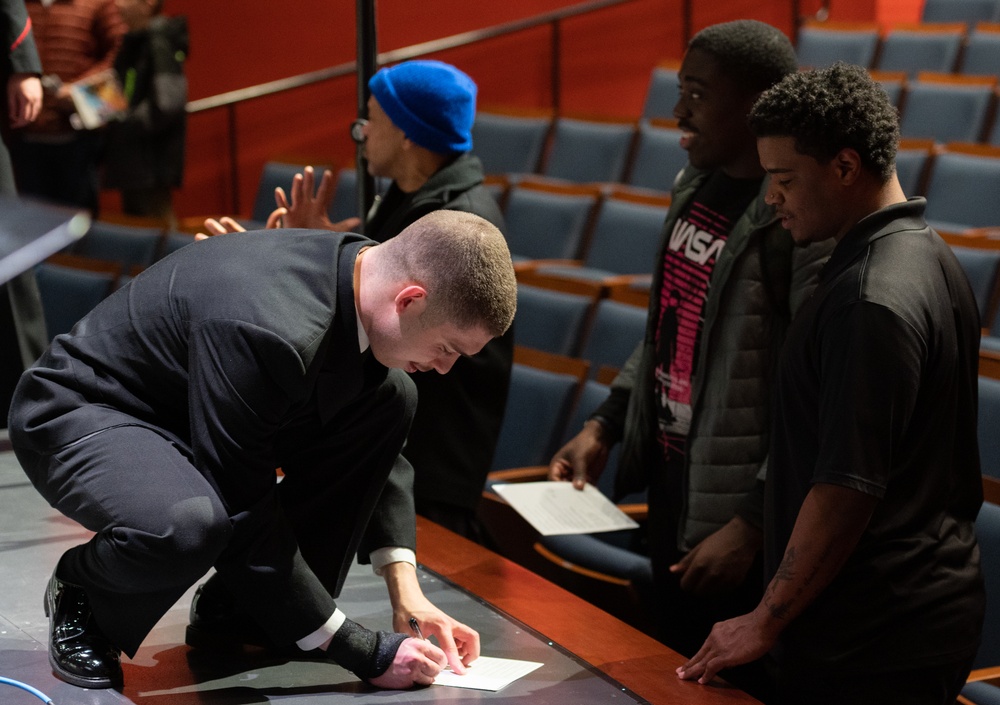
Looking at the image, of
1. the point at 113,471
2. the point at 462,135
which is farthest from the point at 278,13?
the point at 113,471

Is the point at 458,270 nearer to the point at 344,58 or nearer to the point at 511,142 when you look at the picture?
the point at 511,142

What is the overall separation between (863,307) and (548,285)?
2.08 m

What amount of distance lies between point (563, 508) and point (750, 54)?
890 millimetres

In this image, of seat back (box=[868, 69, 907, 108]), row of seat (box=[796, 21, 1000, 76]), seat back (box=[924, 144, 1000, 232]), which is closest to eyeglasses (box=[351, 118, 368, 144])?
seat back (box=[924, 144, 1000, 232])

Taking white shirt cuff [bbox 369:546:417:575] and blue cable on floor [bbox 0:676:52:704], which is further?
white shirt cuff [bbox 369:546:417:575]

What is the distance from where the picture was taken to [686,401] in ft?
7.30

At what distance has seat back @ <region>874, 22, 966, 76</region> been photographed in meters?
6.26

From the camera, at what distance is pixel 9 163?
264 cm

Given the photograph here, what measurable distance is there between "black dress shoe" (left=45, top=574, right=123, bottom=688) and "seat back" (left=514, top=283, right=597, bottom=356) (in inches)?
73.6

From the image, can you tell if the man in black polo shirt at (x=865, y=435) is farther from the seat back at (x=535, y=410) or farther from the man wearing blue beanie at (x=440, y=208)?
the seat back at (x=535, y=410)

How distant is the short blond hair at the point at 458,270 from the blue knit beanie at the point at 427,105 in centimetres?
91

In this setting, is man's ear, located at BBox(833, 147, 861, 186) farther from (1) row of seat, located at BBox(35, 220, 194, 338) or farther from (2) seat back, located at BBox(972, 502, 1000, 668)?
(1) row of seat, located at BBox(35, 220, 194, 338)

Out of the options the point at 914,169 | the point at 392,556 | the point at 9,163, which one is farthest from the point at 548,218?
the point at 392,556

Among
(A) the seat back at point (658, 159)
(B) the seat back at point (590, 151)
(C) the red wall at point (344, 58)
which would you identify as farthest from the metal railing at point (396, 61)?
(A) the seat back at point (658, 159)
